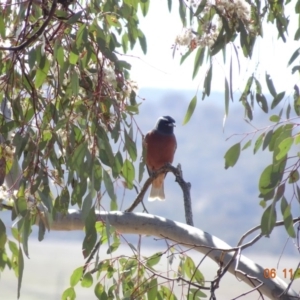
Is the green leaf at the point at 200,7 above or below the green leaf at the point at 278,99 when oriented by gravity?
above

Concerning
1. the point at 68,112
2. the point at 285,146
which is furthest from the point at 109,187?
the point at 285,146

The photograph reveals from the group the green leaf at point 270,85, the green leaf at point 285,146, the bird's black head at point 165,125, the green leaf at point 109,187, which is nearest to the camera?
the green leaf at point 285,146

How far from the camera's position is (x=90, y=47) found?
3.99 feet

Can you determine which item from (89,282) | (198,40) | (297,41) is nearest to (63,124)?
(198,40)

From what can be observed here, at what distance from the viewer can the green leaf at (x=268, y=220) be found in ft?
3.42

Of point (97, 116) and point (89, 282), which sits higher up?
point (97, 116)

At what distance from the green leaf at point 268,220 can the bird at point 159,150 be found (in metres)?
2.47

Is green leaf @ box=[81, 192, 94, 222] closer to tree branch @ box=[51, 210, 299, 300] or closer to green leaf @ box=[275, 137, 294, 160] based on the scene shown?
green leaf @ box=[275, 137, 294, 160]

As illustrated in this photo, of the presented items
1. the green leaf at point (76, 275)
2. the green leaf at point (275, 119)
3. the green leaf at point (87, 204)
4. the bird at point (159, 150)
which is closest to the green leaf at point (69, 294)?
the green leaf at point (76, 275)

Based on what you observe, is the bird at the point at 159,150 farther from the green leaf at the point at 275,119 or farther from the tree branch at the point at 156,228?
the green leaf at the point at 275,119

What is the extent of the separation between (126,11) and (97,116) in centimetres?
27

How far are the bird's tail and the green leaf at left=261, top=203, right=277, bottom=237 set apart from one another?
8.65 feet

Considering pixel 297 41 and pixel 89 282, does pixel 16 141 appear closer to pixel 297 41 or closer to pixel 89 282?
pixel 89 282

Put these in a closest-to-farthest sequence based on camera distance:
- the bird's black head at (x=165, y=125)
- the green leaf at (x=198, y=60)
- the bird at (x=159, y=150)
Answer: the green leaf at (x=198, y=60)
the bird at (x=159, y=150)
the bird's black head at (x=165, y=125)
